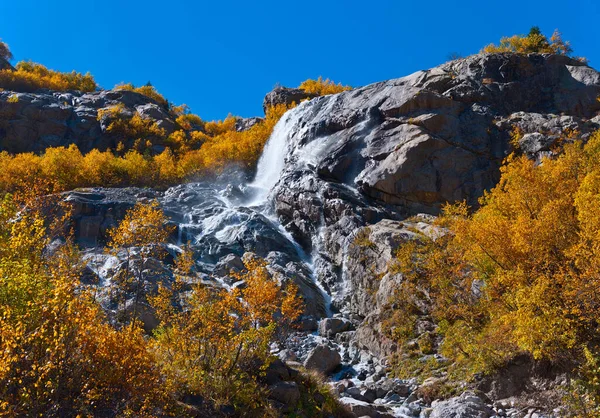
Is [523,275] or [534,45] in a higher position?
[534,45]

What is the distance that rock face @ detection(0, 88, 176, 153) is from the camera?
6444 cm

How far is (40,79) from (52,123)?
18006mm

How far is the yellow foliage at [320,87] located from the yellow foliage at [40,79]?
4047 centimetres

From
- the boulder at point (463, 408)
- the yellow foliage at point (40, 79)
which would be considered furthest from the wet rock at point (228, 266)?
the yellow foliage at point (40, 79)

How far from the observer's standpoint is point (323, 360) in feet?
79.2

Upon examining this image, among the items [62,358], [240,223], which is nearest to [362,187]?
[240,223]

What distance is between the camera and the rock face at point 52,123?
6444 cm

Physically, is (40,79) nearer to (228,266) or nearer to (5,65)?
(5,65)

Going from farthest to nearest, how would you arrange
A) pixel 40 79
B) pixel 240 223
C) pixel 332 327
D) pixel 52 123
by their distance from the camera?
pixel 40 79 → pixel 52 123 → pixel 240 223 → pixel 332 327

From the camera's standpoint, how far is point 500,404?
17.3 meters

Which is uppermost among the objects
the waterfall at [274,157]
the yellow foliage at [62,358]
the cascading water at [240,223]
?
the waterfall at [274,157]

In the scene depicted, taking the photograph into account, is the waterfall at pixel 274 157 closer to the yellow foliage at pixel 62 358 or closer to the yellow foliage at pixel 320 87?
the yellow foliage at pixel 320 87

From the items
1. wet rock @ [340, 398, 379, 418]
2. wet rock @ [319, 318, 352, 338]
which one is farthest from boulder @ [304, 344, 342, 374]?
wet rock @ [340, 398, 379, 418]

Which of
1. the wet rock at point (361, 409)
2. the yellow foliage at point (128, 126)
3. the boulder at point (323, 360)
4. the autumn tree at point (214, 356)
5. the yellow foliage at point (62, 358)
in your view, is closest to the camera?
the yellow foliage at point (62, 358)
